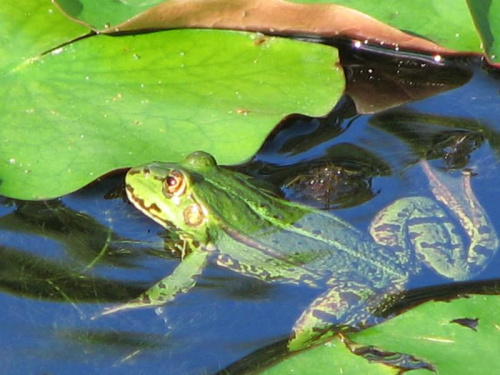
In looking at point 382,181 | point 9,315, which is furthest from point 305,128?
point 9,315

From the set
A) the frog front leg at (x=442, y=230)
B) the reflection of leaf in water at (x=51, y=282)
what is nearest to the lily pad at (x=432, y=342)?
the frog front leg at (x=442, y=230)

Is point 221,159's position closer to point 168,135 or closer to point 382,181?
point 168,135

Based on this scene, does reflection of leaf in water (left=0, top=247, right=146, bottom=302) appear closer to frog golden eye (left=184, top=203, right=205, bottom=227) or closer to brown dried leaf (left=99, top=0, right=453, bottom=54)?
frog golden eye (left=184, top=203, right=205, bottom=227)

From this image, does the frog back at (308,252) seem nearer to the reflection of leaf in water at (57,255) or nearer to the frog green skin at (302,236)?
the frog green skin at (302,236)

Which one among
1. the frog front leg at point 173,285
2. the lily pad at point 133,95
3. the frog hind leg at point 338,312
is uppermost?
the lily pad at point 133,95

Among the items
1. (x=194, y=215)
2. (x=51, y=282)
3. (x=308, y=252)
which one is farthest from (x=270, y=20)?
(x=51, y=282)

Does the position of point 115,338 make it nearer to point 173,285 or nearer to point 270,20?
point 173,285
